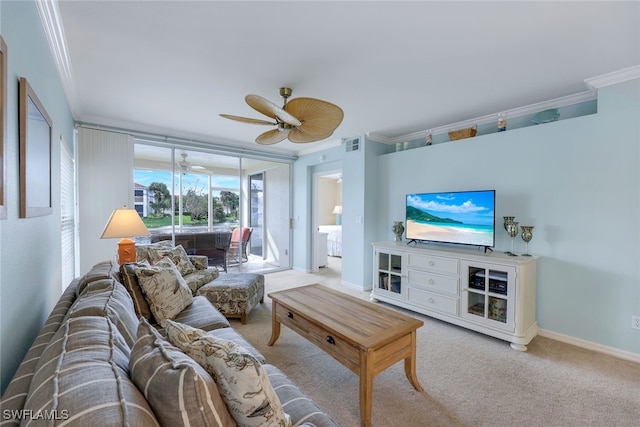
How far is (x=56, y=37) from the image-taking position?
1.81 m

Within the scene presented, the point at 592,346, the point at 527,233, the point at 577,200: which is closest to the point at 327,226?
the point at 527,233

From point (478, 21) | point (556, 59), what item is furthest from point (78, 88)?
point (556, 59)

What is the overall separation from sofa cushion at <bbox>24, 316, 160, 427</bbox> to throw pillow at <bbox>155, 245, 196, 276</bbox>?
7.61ft

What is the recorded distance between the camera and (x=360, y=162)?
14.2 ft

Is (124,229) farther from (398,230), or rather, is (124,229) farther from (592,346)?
(592,346)

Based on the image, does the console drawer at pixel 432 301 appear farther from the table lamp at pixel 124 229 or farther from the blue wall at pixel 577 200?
the table lamp at pixel 124 229

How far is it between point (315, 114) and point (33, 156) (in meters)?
1.73

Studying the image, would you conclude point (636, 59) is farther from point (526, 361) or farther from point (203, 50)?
point (203, 50)

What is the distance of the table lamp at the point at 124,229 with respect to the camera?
2529mm

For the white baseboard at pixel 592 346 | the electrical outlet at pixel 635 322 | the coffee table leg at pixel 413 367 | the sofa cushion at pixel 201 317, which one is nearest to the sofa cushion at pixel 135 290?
the sofa cushion at pixel 201 317

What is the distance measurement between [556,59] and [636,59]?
63 centimetres

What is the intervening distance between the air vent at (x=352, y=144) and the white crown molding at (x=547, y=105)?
0.20m

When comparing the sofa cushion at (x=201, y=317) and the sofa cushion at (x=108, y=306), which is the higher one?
the sofa cushion at (x=108, y=306)

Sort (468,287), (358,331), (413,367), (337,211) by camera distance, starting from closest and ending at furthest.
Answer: (358,331) < (413,367) < (468,287) < (337,211)
